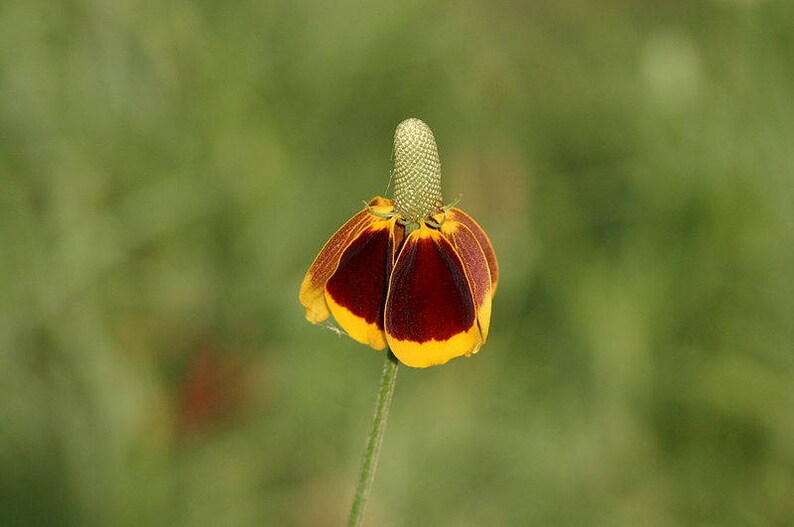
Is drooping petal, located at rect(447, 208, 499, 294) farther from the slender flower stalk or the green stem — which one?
the green stem

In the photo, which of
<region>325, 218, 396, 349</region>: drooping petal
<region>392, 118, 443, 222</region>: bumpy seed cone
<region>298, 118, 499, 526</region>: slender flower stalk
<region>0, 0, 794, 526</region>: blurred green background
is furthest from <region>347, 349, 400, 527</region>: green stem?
<region>0, 0, 794, 526</region>: blurred green background

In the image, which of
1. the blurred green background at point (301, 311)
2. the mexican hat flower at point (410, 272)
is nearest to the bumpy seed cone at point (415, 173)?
the mexican hat flower at point (410, 272)

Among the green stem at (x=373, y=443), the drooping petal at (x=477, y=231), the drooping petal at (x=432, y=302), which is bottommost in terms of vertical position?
the green stem at (x=373, y=443)

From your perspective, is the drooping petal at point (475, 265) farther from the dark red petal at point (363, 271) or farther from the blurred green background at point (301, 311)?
the blurred green background at point (301, 311)

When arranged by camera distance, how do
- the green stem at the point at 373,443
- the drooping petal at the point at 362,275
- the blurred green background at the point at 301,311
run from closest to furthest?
1. the green stem at the point at 373,443
2. the drooping petal at the point at 362,275
3. the blurred green background at the point at 301,311

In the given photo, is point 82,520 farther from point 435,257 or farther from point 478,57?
point 478,57

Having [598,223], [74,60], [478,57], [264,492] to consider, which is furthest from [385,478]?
[478,57]
